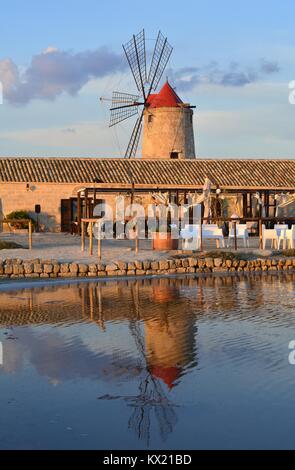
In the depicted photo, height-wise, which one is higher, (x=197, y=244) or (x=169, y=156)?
(x=169, y=156)

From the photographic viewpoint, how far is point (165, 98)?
34.0 meters

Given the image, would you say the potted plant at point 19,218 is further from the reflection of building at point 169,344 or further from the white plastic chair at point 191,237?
the reflection of building at point 169,344

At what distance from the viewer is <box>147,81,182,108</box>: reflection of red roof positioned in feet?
110

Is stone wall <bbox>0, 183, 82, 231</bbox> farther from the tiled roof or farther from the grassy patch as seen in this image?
the grassy patch

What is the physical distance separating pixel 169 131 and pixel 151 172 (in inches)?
191

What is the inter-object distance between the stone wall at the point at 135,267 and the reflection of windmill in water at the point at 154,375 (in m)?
5.52

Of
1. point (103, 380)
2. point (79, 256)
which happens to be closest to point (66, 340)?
point (103, 380)

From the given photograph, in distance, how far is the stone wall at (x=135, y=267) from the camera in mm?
14047

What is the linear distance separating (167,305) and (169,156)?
23076 mm

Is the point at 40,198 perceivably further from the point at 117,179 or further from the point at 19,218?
the point at 117,179
